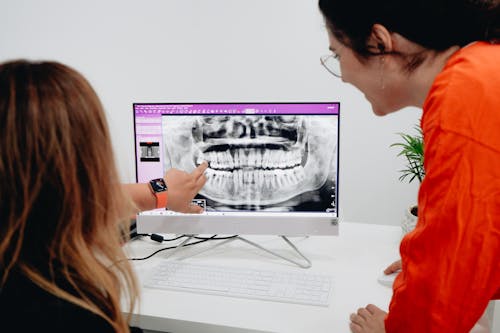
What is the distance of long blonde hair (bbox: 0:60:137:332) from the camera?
27.7 inches

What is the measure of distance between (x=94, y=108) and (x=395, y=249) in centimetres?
112

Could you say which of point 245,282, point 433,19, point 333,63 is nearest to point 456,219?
point 433,19

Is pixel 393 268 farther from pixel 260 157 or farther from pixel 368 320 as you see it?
pixel 260 157

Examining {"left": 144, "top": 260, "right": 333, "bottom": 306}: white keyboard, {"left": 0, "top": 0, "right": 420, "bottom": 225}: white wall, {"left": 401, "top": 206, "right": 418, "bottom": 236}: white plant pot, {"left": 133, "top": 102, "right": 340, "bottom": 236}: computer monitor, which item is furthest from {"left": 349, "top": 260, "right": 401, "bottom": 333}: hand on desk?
{"left": 0, "top": 0, "right": 420, "bottom": 225}: white wall

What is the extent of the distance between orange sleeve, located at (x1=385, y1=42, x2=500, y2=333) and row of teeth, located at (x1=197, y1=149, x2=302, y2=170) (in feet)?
1.92

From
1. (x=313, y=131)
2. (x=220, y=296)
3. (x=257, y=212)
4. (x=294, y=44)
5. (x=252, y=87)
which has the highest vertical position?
(x=294, y=44)

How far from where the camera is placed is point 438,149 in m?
0.79

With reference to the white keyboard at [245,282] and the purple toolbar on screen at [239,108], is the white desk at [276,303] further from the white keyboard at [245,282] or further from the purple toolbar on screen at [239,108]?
the purple toolbar on screen at [239,108]

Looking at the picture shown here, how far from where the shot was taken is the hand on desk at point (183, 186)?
1.40m

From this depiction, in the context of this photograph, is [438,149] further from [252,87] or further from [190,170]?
[252,87]

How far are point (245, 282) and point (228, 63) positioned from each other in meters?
1.45

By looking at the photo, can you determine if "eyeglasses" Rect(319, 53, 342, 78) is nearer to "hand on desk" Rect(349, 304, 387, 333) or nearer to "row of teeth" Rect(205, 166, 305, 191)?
"row of teeth" Rect(205, 166, 305, 191)

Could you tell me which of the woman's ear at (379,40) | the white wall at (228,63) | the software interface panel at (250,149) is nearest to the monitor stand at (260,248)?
the software interface panel at (250,149)

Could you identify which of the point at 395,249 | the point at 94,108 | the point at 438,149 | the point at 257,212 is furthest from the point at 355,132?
the point at 94,108
